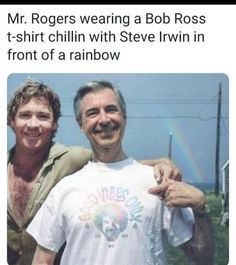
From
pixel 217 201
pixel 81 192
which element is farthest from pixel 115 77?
pixel 217 201

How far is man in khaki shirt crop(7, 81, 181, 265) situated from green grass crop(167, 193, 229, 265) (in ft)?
1.01

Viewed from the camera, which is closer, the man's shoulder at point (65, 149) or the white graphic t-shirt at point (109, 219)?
the white graphic t-shirt at point (109, 219)

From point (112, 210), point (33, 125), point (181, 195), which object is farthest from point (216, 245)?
point (33, 125)

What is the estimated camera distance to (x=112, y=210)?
14.3 ft

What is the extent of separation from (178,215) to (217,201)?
0.92ft

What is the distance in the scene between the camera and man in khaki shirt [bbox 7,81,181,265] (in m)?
4.46

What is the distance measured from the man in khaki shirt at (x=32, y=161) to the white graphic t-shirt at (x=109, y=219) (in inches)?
2.7

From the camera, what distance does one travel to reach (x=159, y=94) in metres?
4.50

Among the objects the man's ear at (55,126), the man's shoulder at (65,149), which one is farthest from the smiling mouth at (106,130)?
the man's ear at (55,126)

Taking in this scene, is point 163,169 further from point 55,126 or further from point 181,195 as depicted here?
point 55,126

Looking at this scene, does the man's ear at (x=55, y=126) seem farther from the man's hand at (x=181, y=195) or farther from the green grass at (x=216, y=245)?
the green grass at (x=216, y=245)

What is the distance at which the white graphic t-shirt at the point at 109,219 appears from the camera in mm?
4340

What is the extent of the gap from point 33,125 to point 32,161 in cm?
25
